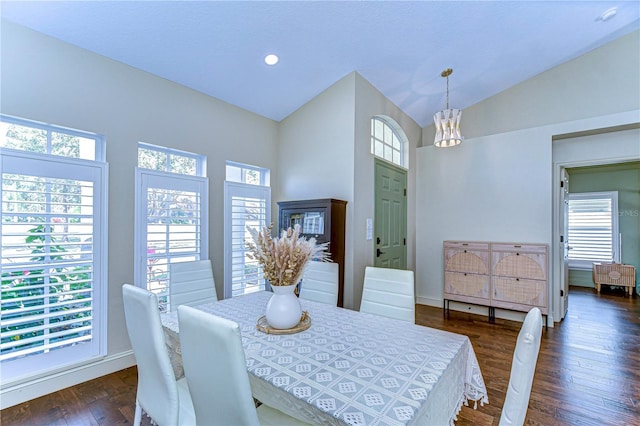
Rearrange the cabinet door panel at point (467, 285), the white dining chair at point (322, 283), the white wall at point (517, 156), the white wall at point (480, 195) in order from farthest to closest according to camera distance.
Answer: the cabinet door panel at point (467, 285) < the white wall at point (480, 195) < the white wall at point (517, 156) < the white dining chair at point (322, 283)

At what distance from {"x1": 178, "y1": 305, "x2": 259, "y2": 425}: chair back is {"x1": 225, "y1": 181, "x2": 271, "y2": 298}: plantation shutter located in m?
2.32

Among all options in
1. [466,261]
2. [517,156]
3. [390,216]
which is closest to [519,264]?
[466,261]

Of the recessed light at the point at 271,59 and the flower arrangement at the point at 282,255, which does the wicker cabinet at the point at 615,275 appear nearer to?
the flower arrangement at the point at 282,255

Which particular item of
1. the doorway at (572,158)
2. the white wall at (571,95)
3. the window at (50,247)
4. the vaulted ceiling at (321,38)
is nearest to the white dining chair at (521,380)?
the vaulted ceiling at (321,38)

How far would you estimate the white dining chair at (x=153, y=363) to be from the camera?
4.25 feet

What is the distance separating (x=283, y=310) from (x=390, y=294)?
33.4 inches

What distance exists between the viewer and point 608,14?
3082mm

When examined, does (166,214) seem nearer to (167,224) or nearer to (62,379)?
(167,224)

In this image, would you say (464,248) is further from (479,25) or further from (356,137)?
(479,25)

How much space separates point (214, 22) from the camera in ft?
7.98

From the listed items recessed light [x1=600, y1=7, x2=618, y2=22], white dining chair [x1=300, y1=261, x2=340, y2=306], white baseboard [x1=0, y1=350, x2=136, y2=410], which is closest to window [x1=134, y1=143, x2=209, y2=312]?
white baseboard [x1=0, y1=350, x2=136, y2=410]

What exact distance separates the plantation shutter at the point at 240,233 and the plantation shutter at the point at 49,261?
50.6 inches

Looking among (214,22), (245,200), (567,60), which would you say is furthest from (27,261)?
(567,60)

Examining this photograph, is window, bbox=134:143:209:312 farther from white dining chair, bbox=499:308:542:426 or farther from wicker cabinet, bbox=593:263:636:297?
wicker cabinet, bbox=593:263:636:297
